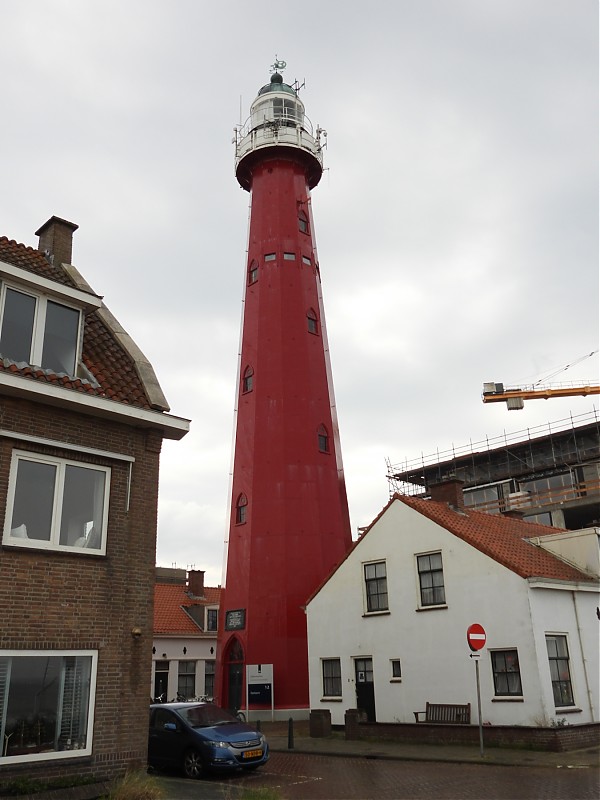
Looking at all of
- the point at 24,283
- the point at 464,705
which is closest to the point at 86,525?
the point at 24,283

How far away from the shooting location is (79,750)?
11.1 m

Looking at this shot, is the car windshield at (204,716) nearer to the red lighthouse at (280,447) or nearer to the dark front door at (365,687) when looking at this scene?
the dark front door at (365,687)

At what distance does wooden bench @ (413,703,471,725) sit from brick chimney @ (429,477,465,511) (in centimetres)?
689

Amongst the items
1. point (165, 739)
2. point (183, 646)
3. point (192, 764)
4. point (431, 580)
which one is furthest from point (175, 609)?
point (192, 764)

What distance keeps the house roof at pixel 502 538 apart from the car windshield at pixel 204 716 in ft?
28.1

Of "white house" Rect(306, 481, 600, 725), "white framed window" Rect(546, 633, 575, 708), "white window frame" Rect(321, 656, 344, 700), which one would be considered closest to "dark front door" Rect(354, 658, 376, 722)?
"white house" Rect(306, 481, 600, 725)

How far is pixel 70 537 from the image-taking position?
11.8 meters

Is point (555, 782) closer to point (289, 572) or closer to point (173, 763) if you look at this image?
point (173, 763)

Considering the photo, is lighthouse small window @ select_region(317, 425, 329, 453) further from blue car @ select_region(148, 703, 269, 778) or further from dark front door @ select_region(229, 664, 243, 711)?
blue car @ select_region(148, 703, 269, 778)

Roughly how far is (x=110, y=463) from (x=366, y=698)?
554 inches

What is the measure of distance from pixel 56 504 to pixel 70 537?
60cm

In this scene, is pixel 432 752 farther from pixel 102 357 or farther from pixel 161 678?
pixel 161 678

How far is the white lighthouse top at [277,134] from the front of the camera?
34062 millimetres

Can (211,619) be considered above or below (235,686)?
above
